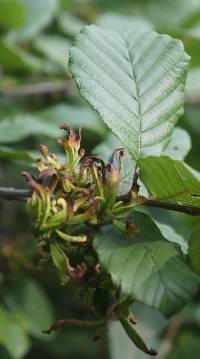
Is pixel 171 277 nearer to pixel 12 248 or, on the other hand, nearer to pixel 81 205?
pixel 81 205

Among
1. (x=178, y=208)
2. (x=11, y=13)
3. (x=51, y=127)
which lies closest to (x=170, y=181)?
(x=178, y=208)

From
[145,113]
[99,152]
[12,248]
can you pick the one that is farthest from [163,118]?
[12,248]

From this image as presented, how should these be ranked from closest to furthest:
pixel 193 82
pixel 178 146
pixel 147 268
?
pixel 147 268 < pixel 178 146 < pixel 193 82

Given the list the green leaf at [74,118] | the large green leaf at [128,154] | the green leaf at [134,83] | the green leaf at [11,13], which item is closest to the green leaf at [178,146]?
the large green leaf at [128,154]

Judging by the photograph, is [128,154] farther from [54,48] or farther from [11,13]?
[54,48]

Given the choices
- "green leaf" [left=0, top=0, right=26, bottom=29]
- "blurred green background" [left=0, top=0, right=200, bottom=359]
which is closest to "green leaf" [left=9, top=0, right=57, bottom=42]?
"blurred green background" [left=0, top=0, right=200, bottom=359]
